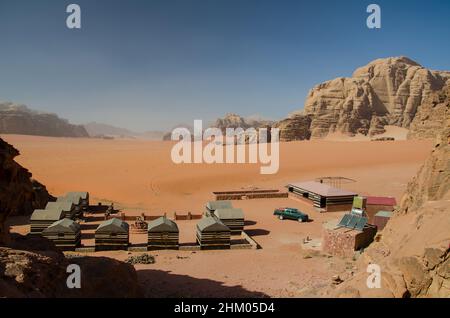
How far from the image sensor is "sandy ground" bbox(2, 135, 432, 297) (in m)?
16.6

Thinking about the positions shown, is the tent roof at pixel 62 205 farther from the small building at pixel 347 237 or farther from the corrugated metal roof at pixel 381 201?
the corrugated metal roof at pixel 381 201

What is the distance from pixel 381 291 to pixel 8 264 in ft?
33.9

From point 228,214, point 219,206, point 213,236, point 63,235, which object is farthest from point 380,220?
point 63,235

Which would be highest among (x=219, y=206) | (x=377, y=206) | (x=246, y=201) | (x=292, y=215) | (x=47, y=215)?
(x=377, y=206)

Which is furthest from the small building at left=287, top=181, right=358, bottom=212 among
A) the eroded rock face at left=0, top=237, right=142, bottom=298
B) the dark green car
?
the eroded rock face at left=0, top=237, right=142, bottom=298

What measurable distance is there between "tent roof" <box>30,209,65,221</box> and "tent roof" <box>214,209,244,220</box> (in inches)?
433

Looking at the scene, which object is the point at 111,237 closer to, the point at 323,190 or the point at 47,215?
the point at 47,215

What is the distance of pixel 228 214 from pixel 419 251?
54.8 ft

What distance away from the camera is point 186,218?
30453 millimetres

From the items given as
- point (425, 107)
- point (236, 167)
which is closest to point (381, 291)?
point (236, 167)

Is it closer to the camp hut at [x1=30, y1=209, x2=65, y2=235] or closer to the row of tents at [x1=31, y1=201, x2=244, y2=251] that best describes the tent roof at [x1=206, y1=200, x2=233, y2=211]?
the row of tents at [x1=31, y1=201, x2=244, y2=251]

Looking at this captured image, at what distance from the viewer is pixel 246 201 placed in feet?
124
